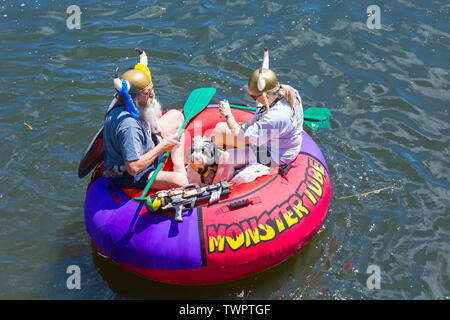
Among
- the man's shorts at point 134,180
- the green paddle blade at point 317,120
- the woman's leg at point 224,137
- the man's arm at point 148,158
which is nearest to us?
the man's arm at point 148,158

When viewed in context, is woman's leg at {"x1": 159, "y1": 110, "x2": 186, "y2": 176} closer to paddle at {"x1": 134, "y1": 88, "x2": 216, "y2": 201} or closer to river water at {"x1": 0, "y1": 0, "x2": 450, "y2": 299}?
paddle at {"x1": 134, "y1": 88, "x2": 216, "y2": 201}

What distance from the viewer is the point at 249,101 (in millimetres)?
7215

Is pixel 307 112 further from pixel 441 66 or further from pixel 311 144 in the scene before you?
pixel 441 66

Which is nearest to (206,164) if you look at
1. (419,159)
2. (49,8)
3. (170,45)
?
(419,159)

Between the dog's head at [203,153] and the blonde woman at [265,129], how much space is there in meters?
0.14

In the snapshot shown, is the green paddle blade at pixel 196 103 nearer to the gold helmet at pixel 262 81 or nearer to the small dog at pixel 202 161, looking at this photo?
the small dog at pixel 202 161

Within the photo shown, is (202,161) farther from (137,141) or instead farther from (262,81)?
(262,81)

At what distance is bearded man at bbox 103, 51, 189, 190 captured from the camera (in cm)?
439

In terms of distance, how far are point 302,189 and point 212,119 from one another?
1434mm

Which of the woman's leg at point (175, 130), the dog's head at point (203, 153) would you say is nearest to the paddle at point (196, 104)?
the woman's leg at point (175, 130)

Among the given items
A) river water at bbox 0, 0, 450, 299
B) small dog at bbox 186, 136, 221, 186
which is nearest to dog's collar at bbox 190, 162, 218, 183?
small dog at bbox 186, 136, 221, 186

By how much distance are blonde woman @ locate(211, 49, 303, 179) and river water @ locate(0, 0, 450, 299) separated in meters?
1.17

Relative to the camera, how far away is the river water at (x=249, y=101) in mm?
5121
